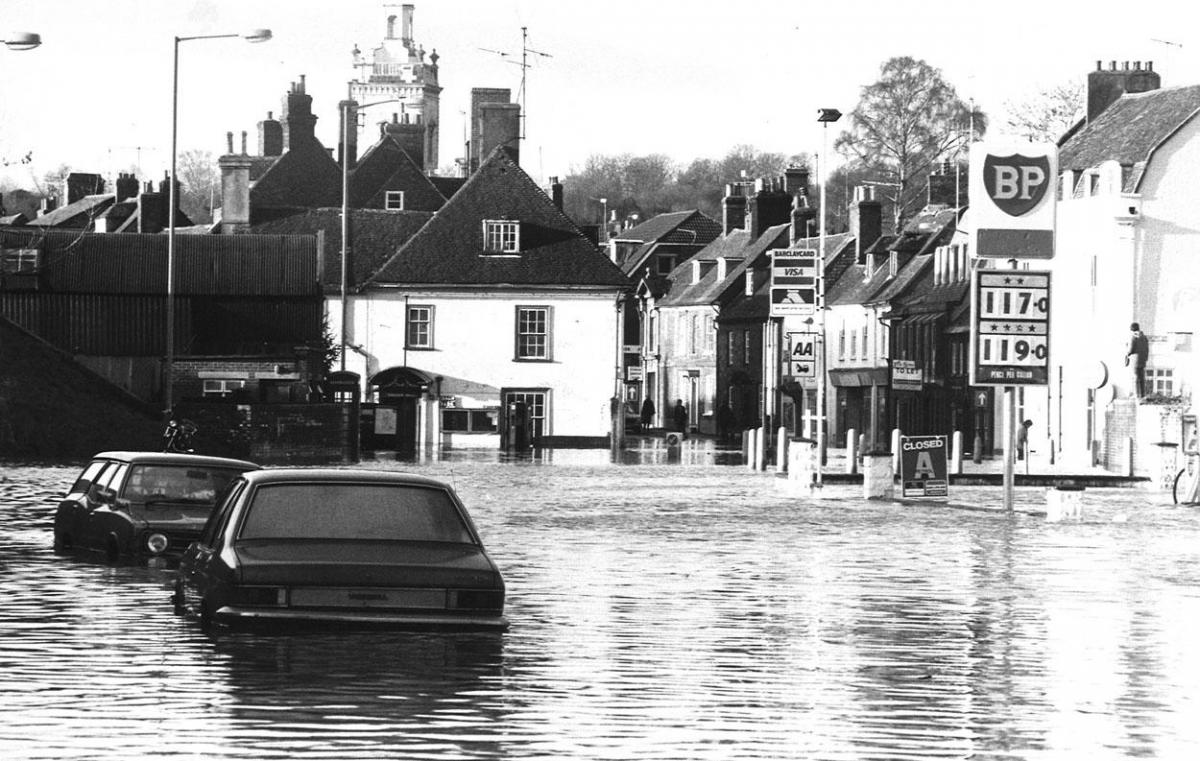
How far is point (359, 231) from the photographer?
87.5m

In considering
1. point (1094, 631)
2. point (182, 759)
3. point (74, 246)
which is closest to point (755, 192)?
point (74, 246)

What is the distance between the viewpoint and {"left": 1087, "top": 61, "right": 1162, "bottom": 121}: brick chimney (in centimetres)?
7344

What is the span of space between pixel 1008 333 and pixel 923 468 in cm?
384

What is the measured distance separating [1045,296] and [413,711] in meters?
24.6

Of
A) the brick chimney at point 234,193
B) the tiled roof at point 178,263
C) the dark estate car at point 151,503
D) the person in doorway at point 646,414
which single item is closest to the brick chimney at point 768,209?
the person in doorway at point 646,414

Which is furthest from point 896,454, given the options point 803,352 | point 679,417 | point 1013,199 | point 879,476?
point 679,417

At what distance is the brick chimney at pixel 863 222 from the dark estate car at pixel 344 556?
77.9m

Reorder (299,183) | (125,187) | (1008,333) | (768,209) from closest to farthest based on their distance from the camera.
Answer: (1008,333), (768,209), (299,183), (125,187)

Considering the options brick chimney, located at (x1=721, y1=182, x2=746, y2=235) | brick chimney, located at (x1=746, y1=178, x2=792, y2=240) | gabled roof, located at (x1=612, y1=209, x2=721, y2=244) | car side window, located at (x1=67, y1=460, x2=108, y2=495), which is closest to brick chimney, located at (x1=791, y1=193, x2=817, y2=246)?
brick chimney, located at (x1=746, y1=178, x2=792, y2=240)

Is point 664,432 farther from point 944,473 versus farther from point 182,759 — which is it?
point 182,759

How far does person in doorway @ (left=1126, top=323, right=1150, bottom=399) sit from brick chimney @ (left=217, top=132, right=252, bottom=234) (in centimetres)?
4262

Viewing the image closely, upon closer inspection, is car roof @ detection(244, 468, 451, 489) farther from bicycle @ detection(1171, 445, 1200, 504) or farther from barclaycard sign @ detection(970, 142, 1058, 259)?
bicycle @ detection(1171, 445, 1200, 504)

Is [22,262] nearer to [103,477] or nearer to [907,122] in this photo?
[907,122]

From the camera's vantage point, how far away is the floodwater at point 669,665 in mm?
10953
